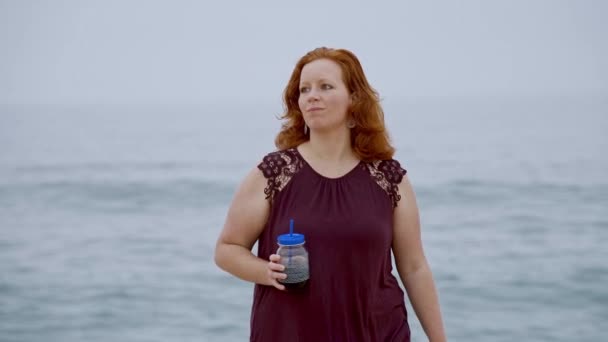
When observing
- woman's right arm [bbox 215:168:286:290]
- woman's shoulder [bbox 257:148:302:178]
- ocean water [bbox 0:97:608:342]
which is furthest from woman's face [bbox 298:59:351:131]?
ocean water [bbox 0:97:608:342]

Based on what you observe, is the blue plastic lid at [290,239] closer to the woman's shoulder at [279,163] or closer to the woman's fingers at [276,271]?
the woman's fingers at [276,271]

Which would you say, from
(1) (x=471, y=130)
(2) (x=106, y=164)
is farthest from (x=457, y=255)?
(1) (x=471, y=130)

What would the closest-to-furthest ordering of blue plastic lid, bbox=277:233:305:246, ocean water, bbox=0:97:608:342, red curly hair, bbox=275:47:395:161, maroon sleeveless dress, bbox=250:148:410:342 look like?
blue plastic lid, bbox=277:233:305:246
maroon sleeveless dress, bbox=250:148:410:342
red curly hair, bbox=275:47:395:161
ocean water, bbox=0:97:608:342

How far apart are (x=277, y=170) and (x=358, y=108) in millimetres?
361

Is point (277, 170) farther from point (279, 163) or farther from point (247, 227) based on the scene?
point (247, 227)

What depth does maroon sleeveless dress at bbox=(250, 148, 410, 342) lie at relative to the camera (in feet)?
9.75

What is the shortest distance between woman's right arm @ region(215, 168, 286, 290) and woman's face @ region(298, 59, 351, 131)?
268 mm

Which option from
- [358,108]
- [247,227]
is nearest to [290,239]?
[247,227]

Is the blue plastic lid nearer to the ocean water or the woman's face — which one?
the woman's face

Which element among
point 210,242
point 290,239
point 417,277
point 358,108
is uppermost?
point 210,242

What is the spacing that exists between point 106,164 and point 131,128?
93.6 feet

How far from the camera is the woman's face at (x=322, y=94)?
306 centimetres

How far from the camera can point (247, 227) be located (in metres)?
3.07

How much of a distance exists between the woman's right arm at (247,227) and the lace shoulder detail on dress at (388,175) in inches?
15.1
